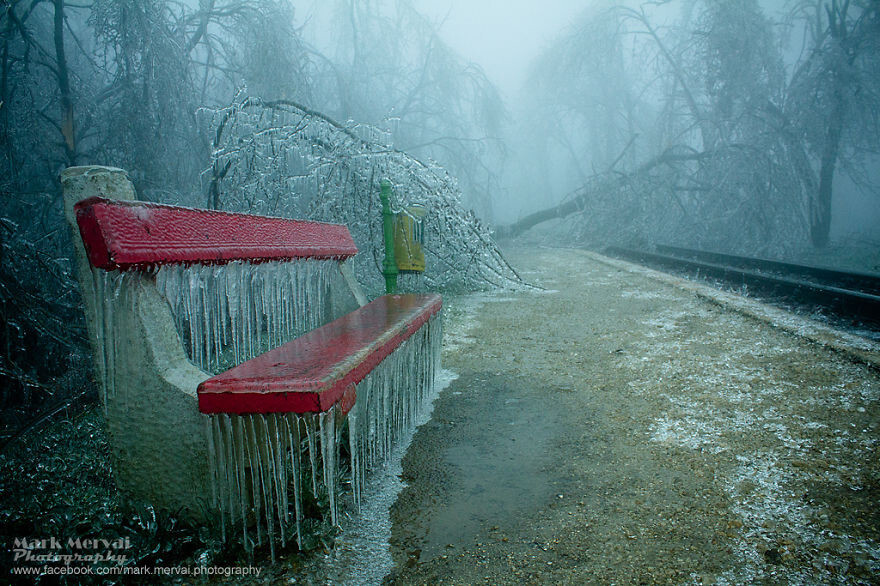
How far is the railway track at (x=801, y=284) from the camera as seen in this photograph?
15.2 ft

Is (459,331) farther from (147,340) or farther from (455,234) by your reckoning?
(147,340)

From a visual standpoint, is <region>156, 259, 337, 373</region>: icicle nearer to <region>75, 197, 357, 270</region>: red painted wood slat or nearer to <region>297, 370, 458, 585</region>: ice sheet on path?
<region>75, 197, 357, 270</region>: red painted wood slat

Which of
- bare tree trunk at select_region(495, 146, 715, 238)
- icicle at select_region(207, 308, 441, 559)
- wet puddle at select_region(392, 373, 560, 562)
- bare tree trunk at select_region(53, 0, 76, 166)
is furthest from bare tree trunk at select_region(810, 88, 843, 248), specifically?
bare tree trunk at select_region(53, 0, 76, 166)

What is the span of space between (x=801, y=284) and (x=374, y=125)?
7150 mm

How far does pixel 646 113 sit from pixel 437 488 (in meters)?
24.1

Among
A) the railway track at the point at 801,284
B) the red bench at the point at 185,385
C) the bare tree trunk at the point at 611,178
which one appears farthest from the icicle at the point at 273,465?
the bare tree trunk at the point at 611,178

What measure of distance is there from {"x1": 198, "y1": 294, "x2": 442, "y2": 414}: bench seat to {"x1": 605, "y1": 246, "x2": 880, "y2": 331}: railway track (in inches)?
180

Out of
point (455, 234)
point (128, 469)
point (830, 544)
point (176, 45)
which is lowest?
point (830, 544)

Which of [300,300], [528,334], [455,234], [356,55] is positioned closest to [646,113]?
[356,55]

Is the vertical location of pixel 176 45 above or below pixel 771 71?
below

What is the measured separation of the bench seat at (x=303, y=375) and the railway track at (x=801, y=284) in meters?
4.57

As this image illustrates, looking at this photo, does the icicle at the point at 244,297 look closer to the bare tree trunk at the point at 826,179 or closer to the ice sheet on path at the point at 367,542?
the ice sheet on path at the point at 367,542

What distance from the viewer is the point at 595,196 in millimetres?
14859

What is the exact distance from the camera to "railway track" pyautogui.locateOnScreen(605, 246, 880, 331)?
183 inches
